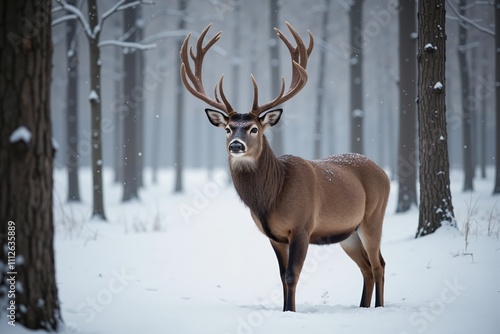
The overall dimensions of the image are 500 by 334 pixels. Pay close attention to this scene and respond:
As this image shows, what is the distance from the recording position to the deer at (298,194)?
15.8 ft

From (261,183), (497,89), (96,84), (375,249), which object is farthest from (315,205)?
(497,89)

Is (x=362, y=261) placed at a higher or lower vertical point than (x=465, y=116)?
lower

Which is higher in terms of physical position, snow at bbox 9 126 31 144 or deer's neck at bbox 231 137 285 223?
snow at bbox 9 126 31 144

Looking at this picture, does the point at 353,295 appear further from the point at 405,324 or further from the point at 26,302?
the point at 26,302

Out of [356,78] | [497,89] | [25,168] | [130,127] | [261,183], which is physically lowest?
[261,183]

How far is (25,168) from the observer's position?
296 centimetres

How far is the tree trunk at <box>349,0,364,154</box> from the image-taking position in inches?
556

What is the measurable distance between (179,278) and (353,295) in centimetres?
242

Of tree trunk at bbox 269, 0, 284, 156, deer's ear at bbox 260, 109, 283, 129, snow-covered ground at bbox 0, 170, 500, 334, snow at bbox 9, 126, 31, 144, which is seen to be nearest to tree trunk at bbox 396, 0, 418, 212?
snow-covered ground at bbox 0, 170, 500, 334

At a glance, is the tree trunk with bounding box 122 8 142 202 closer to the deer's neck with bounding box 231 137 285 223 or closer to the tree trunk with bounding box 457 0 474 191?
the deer's neck with bounding box 231 137 285 223

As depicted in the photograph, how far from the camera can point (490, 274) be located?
17.8ft

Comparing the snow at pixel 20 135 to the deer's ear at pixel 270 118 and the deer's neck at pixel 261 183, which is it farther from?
the deer's ear at pixel 270 118

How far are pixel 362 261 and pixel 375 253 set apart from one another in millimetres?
244

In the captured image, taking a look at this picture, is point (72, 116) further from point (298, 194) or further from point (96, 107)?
point (298, 194)
